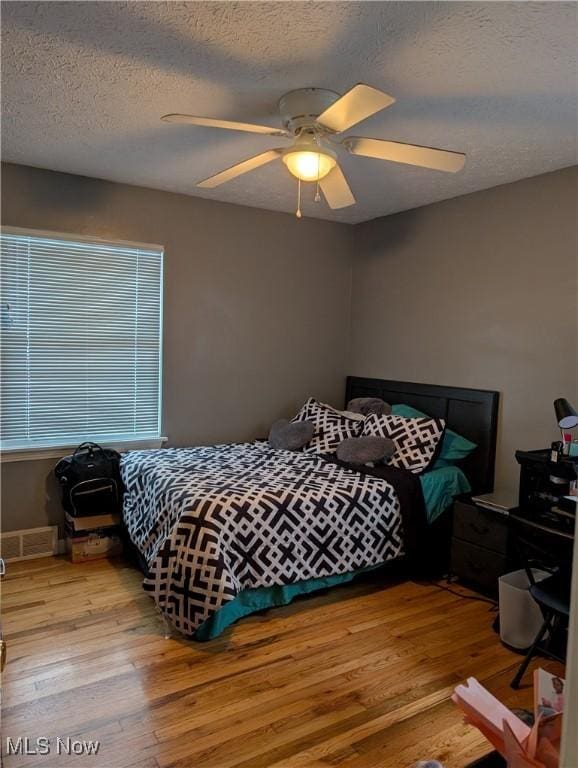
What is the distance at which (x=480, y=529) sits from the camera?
2.99 metres

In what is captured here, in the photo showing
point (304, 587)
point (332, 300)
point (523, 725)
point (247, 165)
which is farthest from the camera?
point (332, 300)

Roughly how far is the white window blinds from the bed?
0.47 metres

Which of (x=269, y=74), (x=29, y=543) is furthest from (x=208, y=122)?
(x=29, y=543)

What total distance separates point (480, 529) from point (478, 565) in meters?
0.22

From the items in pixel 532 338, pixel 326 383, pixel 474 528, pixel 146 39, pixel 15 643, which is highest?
pixel 146 39

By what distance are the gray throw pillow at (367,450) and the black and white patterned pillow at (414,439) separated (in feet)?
0.22

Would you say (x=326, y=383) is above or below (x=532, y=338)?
below

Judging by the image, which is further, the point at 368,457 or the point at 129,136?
the point at 368,457

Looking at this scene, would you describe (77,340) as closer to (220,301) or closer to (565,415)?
(220,301)

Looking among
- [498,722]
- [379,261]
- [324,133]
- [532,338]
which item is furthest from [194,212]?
[498,722]

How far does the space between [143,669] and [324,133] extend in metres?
2.47

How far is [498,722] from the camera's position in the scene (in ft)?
3.12

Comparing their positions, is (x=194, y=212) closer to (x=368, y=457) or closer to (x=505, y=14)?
(x=368, y=457)

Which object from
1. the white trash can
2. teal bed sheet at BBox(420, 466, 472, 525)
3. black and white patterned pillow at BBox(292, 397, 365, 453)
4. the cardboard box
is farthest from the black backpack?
the white trash can
